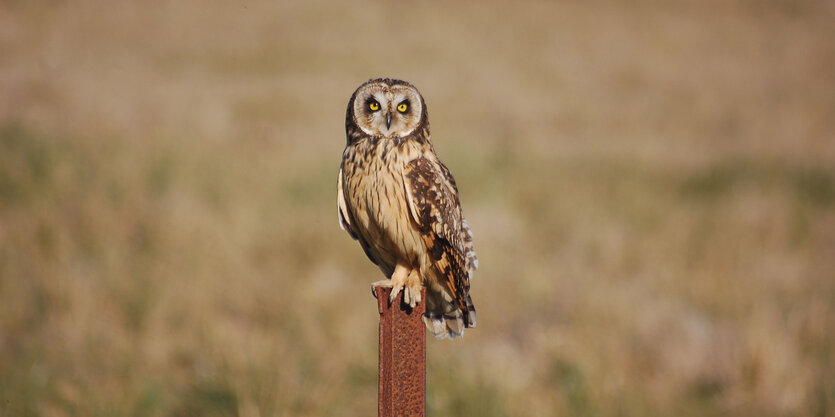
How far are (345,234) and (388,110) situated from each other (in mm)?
5091

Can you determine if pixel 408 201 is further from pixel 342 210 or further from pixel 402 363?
pixel 402 363

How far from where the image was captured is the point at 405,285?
192 cm

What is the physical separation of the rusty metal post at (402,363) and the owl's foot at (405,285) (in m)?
0.11

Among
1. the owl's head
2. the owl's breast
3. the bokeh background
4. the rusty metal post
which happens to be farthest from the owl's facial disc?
the bokeh background

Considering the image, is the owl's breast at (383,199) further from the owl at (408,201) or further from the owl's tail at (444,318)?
the owl's tail at (444,318)

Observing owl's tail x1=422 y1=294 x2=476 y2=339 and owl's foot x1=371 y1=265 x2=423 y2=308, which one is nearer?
owl's foot x1=371 y1=265 x2=423 y2=308

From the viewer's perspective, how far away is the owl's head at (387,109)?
1.75 metres

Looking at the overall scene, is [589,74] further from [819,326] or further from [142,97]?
[819,326]

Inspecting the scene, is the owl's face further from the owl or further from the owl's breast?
the owl's breast

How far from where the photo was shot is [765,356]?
15.5ft

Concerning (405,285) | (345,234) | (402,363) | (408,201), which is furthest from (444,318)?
(345,234)

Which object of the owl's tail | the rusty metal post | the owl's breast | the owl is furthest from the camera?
the owl's tail

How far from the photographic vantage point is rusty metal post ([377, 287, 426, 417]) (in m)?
1.48

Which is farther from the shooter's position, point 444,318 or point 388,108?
point 444,318
